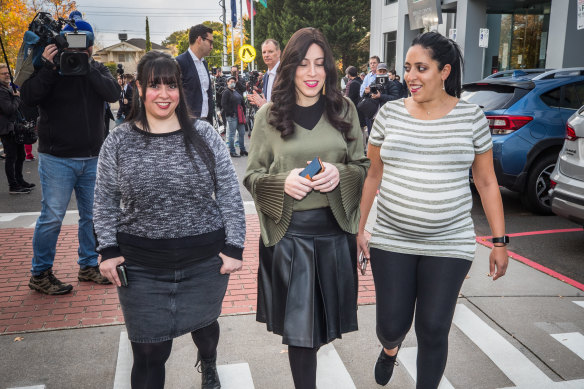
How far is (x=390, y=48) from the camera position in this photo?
29531mm

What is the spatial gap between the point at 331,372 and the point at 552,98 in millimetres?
5655

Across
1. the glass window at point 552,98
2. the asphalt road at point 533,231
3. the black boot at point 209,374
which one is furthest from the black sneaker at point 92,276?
the glass window at point 552,98

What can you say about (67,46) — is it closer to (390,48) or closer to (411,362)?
(411,362)

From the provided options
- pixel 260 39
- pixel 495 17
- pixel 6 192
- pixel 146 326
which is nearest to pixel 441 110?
pixel 146 326

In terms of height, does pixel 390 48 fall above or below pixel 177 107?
above

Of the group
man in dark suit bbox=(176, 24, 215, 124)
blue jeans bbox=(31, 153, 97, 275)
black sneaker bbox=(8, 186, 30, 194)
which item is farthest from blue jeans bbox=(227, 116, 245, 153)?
blue jeans bbox=(31, 153, 97, 275)

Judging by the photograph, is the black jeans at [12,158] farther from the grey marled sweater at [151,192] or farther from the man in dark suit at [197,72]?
the grey marled sweater at [151,192]

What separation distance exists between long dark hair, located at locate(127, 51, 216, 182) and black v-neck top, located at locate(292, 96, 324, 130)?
45 centimetres

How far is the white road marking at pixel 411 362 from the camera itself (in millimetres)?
3176

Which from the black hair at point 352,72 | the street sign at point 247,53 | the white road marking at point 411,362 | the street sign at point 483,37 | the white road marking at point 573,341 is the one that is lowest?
the white road marking at point 573,341

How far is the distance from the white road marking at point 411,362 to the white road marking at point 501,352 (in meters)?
0.41

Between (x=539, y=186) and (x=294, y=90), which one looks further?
(x=539, y=186)

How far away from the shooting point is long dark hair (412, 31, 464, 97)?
2705mm

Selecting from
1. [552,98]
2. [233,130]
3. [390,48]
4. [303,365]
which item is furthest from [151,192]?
[390,48]
